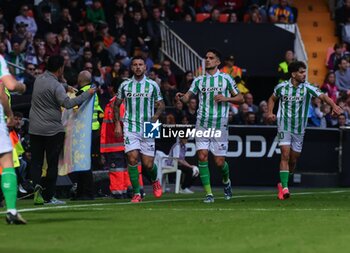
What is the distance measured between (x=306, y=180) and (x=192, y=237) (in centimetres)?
1566

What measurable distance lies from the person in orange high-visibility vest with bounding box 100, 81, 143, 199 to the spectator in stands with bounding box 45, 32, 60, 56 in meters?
7.04

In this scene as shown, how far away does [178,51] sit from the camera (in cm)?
3378

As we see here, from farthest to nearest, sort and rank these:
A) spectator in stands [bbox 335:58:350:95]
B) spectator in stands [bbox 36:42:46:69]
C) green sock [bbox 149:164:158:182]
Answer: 1. spectator in stands [bbox 335:58:350:95]
2. spectator in stands [bbox 36:42:46:69]
3. green sock [bbox 149:164:158:182]

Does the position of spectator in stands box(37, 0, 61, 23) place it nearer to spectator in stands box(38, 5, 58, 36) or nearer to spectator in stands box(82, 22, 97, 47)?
spectator in stands box(38, 5, 58, 36)

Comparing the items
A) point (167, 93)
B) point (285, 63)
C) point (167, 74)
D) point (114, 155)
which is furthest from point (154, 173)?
point (285, 63)

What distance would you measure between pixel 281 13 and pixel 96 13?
5.84 m

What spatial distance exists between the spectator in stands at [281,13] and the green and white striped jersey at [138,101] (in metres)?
15.3

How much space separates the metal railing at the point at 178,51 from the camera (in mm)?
33500

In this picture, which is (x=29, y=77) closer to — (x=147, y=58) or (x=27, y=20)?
(x=27, y=20)

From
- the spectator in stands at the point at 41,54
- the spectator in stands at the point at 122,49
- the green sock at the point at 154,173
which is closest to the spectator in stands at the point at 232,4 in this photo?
the spectator in stands at the point at 122,49

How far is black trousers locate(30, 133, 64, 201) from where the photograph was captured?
63.9 ft

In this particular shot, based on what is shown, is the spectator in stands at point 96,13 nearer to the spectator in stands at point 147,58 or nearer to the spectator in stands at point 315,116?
the spectator in stands at point 147,58

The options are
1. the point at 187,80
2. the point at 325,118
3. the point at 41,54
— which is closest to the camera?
the point at 41,54

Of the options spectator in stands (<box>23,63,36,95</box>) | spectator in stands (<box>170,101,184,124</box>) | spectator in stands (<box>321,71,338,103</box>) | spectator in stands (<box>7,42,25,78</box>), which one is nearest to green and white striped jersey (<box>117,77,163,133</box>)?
spectator in stands (<box>23,63,36,95</box>)
